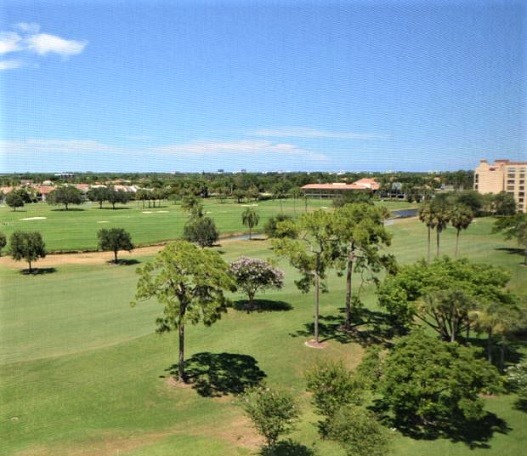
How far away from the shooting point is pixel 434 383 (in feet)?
54.2

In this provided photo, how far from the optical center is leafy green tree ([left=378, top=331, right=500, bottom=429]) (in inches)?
648

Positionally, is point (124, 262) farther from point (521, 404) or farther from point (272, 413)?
point (521, 404)

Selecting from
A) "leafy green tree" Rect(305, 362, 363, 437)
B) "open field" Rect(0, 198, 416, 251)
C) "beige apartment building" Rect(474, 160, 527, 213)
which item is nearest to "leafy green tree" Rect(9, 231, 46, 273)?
"open field" Rect(0, 198, 416, 251)

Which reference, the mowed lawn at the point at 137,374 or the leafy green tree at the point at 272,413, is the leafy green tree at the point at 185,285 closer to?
the mowed lawn at the point at 137,374

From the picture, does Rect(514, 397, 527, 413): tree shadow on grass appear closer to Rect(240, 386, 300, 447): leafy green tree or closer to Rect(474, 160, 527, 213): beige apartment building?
Rect(240, 386, 300, 447): leafy green tree

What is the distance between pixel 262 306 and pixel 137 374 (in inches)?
495

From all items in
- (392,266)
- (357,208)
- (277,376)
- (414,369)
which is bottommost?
(277,376)

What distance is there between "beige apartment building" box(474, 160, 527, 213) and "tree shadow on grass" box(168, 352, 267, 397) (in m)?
96.1

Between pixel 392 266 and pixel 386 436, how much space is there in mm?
14135

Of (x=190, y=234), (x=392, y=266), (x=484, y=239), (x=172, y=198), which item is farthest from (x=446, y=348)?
(x=172, y=198)

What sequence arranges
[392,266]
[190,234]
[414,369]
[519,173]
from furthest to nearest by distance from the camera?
[519,173] < [190,234] < [392,266] < [414,369]

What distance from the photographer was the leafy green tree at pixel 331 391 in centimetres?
1634

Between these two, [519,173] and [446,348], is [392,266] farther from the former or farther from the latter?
[519,173]

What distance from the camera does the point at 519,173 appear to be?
4466 inches
